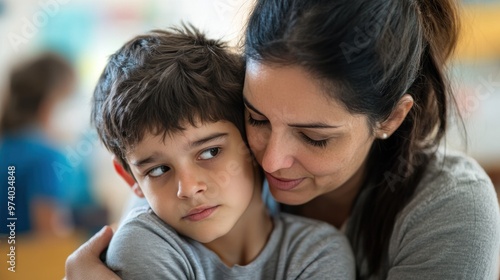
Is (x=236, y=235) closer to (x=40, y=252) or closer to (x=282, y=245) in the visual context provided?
(x=282, y=245)

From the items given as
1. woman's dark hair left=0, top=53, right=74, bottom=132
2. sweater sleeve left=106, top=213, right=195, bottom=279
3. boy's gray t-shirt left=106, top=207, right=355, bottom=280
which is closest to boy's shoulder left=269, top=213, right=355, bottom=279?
boy's gray t-shirt left=106, top=207, right=355, bottom=280

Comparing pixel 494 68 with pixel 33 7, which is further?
pixel 494 68

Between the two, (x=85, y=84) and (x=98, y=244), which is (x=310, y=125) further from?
(x=85, y=84)

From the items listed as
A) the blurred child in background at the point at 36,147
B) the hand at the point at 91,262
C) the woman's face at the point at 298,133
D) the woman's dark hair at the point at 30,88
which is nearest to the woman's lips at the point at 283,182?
the woman's face at the point at 298,133

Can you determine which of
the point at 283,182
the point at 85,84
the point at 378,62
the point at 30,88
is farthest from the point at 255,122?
A: the point at 85,84

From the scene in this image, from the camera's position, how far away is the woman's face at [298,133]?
1067mm

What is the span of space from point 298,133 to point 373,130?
0.57ft

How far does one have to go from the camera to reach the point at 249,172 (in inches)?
47.2

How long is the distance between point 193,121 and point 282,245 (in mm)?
342

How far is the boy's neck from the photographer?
1.24 metres

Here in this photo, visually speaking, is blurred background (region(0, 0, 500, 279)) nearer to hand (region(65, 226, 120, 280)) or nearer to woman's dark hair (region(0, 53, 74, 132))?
woman's dark hair (region(0, 53, 74, 132))

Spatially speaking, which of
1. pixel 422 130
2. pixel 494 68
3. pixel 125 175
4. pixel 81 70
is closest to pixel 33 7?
pixel 81 70

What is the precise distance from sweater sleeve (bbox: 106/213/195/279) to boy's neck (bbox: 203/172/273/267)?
102 millimetres

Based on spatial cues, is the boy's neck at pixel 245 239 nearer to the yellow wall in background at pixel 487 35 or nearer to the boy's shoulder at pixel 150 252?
the boy's shoulder at pixel 150 252
